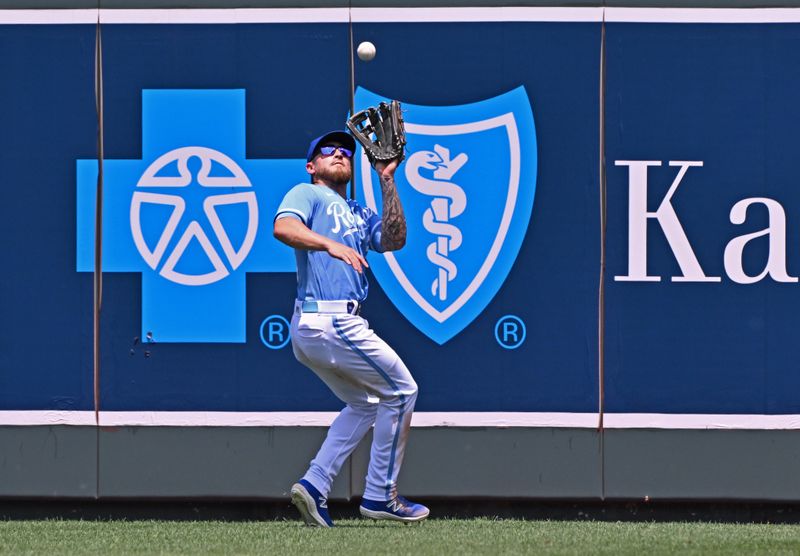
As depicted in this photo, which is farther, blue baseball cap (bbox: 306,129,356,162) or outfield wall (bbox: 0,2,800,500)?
outfield wall (bbox: 0,2,800,500)

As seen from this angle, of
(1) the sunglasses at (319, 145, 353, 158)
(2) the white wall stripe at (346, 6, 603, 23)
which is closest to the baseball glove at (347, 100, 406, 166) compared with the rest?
(1) the sunglasses at (319, 145, 353, 158)

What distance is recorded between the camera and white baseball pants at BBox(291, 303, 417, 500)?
793 centimetres

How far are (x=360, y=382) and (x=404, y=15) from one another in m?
2.20

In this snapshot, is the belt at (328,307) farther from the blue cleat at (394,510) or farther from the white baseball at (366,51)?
the white baseball at (366,51)

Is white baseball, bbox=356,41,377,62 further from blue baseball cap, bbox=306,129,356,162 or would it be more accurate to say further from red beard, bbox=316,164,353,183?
red beard, bbox=316,164,353,183

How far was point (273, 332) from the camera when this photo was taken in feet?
29.8

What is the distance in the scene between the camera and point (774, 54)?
8969 millimetres

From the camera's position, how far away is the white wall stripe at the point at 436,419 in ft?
29.3

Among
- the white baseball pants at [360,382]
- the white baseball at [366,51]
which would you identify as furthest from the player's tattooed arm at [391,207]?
the white baseball at [366,51]

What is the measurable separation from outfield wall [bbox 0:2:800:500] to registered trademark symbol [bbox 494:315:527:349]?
19 millimetres

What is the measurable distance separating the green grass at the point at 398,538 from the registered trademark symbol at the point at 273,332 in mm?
978

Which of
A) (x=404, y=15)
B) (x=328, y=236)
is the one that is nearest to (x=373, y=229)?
(x=328, y=236)

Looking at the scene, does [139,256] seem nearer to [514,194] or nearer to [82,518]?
[82,518]

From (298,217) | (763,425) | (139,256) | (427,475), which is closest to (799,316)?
(763,425)
